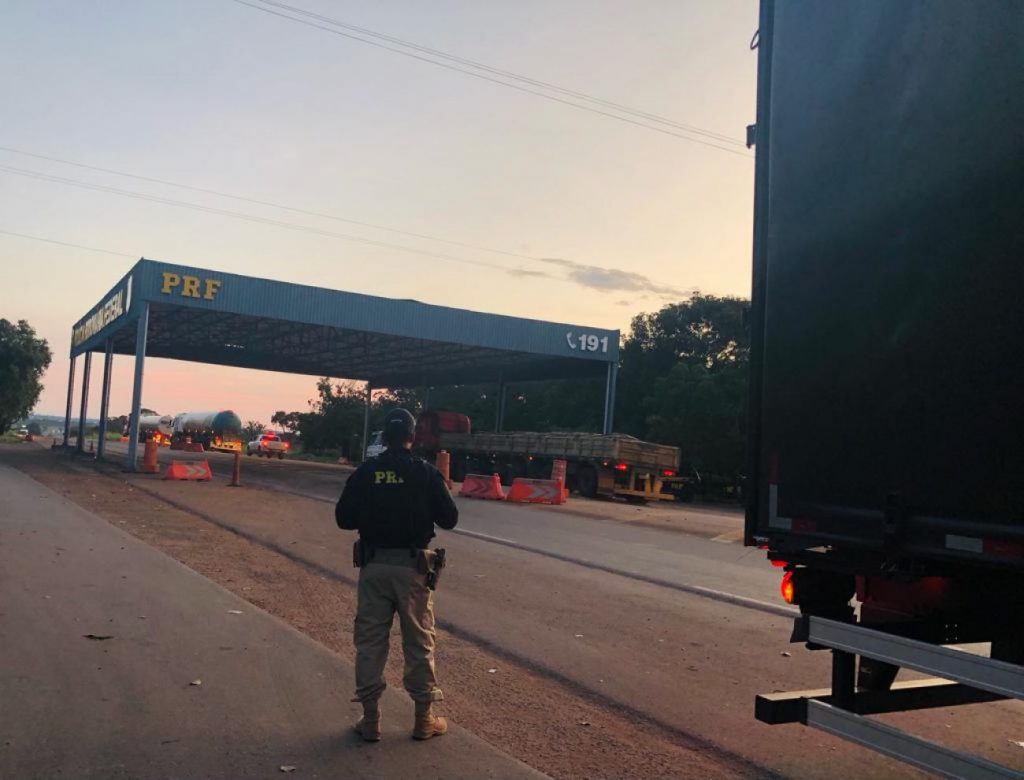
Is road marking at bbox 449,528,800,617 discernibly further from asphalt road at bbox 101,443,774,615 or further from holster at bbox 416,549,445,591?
holster at bbox 416,549,445,591

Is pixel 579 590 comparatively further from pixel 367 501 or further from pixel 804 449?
pixel 804 449

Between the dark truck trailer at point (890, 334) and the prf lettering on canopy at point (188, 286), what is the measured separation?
28993 millimetres

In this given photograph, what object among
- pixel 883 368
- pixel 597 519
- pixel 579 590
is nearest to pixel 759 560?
pixel 579 590

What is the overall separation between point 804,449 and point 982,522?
1.00 metres

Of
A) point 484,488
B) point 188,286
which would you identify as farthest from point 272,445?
point 484,488

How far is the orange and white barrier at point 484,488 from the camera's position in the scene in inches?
1050

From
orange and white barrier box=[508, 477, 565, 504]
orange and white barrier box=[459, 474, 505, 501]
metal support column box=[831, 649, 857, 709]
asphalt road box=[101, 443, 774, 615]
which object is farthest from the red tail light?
orange and white barrier box=[459, 474, 505, 501]

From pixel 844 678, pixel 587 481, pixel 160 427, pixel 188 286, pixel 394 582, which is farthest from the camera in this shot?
pixel 160 427

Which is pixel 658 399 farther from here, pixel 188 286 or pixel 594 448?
pixel 188 286

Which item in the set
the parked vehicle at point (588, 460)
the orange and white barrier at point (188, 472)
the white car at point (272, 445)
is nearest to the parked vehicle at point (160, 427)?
the white car at point (272, 445)

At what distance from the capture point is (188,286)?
31375 mm

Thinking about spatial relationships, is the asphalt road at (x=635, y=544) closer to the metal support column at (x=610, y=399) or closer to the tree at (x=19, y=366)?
the metal support column at (x=610, y=399)

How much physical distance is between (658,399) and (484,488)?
20.4 meters

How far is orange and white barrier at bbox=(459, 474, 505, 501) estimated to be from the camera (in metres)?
26.7
